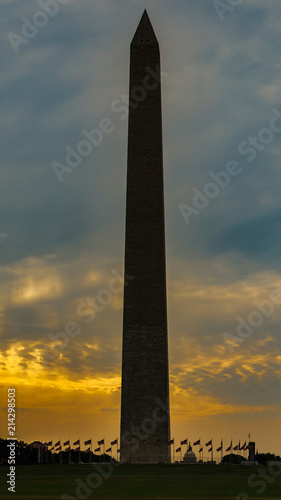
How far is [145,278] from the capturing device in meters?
49.0

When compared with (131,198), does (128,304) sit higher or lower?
lower

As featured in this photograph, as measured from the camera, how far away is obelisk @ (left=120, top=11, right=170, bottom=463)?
47.2m

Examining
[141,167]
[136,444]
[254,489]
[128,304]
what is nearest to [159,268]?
[128,304]

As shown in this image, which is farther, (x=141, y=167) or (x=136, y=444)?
(x=141, y=167)

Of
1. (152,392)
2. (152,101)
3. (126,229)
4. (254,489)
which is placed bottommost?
(254,489)

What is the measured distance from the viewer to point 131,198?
50.5 m

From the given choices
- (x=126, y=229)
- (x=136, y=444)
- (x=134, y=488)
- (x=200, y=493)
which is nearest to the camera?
(x=200, y=493)

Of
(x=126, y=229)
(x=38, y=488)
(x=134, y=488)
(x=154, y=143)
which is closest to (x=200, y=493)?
(x=134, y=488)

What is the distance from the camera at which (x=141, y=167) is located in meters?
50.9

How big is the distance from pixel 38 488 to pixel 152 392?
75.1ft

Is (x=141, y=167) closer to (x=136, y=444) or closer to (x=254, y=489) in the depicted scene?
(x=136, y=444)

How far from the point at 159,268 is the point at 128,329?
5067 mm

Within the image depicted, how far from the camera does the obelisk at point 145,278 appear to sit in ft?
155

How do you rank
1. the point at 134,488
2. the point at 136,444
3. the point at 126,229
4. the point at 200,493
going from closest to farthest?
1. the point at 200,493
2. the point at 134,488
3. the point at 136,444
4. the point at 126,229
